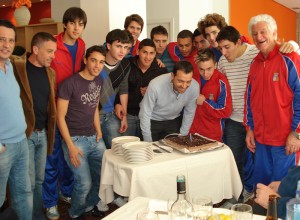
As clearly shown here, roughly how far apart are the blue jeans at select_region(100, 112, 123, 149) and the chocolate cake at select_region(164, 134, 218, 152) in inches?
24.3

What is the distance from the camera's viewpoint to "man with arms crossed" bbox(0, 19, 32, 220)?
7.36 ft

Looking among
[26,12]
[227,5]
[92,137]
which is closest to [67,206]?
[92,137]

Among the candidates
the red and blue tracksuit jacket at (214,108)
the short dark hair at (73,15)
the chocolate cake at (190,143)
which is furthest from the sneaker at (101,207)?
the short dark hair at (73,15)

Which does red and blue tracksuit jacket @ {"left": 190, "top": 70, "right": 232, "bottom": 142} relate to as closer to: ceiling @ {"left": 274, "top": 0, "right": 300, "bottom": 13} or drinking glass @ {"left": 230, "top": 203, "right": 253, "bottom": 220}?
drinking glass @ {"left": 230, "top": 203, "right": 253, "bottom": 220}

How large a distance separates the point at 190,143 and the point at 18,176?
3.96 ft

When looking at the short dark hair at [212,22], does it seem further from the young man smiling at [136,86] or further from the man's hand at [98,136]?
the man's hand at [98,136]

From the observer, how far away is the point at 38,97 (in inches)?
104

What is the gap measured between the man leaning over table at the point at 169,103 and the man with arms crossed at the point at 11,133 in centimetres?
101

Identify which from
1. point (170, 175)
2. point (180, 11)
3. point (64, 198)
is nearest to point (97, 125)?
point (170, 175)

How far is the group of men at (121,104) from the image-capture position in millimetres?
2520

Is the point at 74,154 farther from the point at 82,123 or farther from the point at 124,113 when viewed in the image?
the point at 124,113

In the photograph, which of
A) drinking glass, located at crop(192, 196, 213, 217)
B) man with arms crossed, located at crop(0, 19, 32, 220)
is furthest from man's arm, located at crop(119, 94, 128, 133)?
drinking glass, located at crop(192, 196, 213, 217)

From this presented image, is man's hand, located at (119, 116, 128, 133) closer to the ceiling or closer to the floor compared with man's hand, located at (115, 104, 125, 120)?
closer to the floor

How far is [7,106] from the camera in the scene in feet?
7.34
